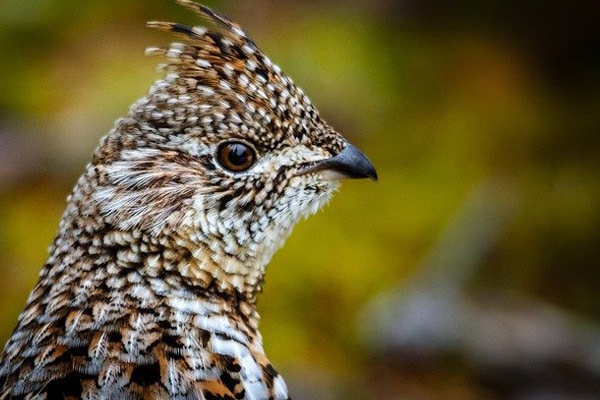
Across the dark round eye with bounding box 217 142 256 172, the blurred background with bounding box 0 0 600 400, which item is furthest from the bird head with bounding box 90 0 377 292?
the blurred background with bounding box 0 0 600 400

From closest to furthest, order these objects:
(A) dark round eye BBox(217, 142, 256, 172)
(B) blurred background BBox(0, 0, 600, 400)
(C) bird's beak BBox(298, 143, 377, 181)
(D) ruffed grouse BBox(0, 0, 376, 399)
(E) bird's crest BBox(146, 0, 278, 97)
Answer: (D) ruffed grouse BBox(0, 0, 376, 399), (A) dark round eye BBox(217, 142, 256, 172), (E) bird's crest BBox(146, 0, 278, 97), (C) bird's beak BBox(298, 143, 377, 181), (B) blurred background BBox(0, 0, 600, 400)

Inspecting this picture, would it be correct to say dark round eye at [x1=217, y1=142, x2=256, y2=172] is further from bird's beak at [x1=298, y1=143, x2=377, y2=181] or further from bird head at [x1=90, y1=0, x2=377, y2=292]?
bird's beak at [x1=298, y1=143, x2=377, y2=181]

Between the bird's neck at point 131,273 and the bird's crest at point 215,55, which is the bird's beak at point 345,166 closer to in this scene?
the bird's crest at point 215,55

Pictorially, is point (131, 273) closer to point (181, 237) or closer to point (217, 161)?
point (181, 237)

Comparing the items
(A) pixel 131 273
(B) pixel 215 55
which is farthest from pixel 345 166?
(A) pixel 131 273

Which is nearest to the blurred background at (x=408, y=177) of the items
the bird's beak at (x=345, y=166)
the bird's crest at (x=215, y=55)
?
the bird's beak at (x=345, y=166)

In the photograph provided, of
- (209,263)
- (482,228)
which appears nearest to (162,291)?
(209,263)
